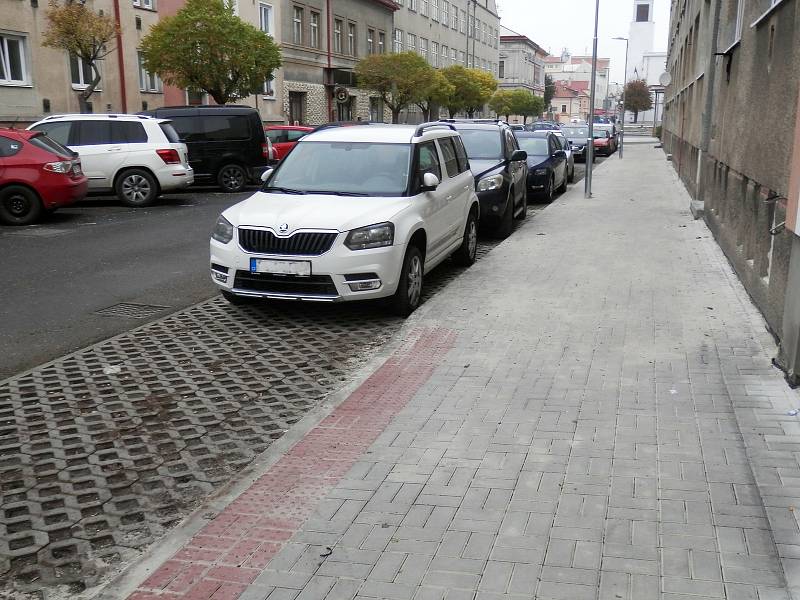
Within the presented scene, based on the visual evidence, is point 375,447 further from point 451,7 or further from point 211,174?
point 451,7

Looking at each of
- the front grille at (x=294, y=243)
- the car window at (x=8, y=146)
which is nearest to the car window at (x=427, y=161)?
the front grille at (x=294, y=243)

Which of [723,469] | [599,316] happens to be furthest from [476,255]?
[723,469]

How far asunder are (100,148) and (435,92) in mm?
36691

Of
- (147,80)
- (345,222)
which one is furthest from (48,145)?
(147,80)

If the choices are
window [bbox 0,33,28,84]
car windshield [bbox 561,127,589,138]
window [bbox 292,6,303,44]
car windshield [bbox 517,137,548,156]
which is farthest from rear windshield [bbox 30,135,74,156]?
window [bbox 292,6,303,44]

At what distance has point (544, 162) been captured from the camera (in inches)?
747

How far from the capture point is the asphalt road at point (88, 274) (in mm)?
7391

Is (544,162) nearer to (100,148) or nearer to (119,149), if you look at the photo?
(119,149)

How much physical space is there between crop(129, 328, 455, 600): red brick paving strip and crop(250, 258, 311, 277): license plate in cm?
165

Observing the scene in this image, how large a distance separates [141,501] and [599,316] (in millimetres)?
4897

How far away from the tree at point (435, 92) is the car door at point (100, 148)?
3023cm

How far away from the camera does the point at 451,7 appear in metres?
70.1

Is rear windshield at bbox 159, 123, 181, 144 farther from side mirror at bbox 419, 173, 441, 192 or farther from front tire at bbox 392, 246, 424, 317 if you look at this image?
front tire at bbox 392, 246, 424, 317

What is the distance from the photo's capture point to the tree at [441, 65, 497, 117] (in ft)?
188
